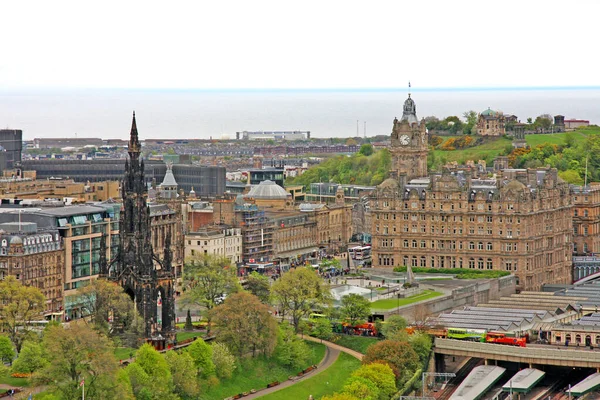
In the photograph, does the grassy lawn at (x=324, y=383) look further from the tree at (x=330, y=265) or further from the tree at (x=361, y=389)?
the tree at (x=330, y=265)

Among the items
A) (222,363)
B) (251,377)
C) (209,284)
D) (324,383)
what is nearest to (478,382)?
(324,383)

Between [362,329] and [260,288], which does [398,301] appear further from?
[260,288]

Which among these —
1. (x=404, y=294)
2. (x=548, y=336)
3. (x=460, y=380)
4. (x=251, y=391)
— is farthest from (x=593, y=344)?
(x=251, y=391)

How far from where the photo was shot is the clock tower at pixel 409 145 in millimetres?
171250

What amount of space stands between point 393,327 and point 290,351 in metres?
11.1

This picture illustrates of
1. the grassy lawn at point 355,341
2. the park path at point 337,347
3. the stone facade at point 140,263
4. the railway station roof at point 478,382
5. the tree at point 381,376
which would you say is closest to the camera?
the tree at point 381,376

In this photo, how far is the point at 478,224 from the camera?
508 ft

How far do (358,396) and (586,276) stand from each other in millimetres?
63440

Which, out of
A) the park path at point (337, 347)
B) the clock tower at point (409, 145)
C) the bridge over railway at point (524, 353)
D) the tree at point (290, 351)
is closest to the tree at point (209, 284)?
the park path at point (337, 347)

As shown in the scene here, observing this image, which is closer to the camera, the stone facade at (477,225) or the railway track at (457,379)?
the railway track at (457,379)

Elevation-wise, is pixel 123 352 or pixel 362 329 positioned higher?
pixel 123 352

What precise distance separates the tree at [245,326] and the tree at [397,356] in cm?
730

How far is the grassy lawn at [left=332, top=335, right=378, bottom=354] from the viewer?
4815 inches

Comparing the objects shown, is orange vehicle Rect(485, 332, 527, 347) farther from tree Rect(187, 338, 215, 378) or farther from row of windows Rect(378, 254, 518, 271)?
row of windows Rect(378, 254, 518, 271)
